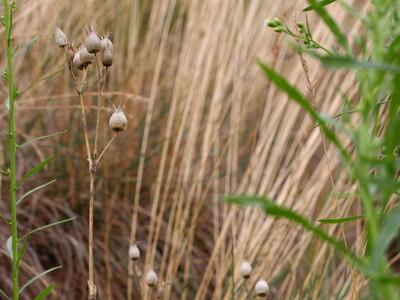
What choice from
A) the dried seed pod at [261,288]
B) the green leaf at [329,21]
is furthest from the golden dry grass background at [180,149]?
the green leaf at [329,21]

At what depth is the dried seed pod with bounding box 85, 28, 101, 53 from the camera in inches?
45.5

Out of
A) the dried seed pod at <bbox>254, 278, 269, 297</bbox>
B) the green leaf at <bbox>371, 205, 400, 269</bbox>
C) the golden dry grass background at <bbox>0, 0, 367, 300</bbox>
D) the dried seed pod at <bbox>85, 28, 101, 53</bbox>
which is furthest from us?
the golden dry grass background at <bbox>0, 0, 367, 300</bbox>

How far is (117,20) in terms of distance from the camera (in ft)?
9.62

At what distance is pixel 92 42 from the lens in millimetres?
1159

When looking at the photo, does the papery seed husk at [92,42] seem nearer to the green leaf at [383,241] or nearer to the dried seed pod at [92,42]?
the dried seed pod at [92,42]

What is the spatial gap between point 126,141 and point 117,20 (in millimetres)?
498

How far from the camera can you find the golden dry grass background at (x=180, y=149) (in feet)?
7.32

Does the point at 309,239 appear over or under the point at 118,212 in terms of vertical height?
under

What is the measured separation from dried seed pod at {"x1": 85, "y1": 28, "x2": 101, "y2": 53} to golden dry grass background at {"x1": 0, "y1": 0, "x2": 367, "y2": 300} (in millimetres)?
985

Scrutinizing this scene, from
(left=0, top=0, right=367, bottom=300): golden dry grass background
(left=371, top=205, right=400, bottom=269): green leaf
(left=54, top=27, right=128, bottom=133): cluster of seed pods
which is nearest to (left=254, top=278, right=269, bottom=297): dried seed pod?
(left=54, top=27, right=128, bottom=133): cluster of seed pods

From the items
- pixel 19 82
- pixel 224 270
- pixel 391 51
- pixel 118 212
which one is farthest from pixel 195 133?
pixel 391 51

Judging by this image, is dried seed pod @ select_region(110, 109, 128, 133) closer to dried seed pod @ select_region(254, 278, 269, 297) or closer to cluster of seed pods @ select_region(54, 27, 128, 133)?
cluster of seed pods @ select_region(54, 27, 128, 133)

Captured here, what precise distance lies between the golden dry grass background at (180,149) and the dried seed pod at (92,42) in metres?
0.99

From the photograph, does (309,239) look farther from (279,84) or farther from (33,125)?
(279,84)
